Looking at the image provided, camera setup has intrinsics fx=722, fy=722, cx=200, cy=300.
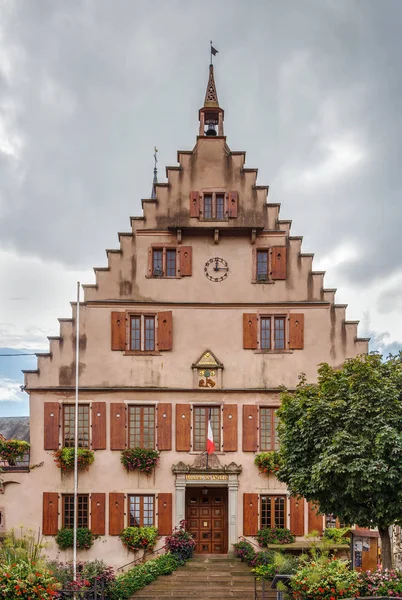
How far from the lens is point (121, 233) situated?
28797mm

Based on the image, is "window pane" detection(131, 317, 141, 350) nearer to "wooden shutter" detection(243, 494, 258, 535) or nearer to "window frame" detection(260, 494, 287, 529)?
"wooden shutter" detection(243, 494, 258, 535)

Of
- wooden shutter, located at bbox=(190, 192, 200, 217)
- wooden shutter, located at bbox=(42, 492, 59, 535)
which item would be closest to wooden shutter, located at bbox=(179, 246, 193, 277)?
wooden shutter, located at bbox=(190, 192, 200, 217)

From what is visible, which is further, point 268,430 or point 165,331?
point 165,331

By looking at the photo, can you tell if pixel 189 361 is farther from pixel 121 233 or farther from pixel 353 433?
pixel 353 433

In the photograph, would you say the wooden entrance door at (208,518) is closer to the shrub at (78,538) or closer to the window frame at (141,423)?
the window frame at (141,423)

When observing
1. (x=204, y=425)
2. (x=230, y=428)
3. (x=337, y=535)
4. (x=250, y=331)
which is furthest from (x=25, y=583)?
(x=250, y=331)

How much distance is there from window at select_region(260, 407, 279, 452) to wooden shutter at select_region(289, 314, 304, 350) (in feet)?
8.73

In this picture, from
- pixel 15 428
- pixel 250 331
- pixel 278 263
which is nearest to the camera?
pixel 250 331

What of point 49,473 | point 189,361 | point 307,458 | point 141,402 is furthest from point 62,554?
point 307,458

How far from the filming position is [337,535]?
2656 cm

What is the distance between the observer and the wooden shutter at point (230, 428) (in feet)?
90.3

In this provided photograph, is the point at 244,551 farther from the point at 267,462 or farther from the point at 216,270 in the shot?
the point at 216,270

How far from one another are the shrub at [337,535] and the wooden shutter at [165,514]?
19.1 ft

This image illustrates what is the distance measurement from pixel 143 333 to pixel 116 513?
22.5 ft
